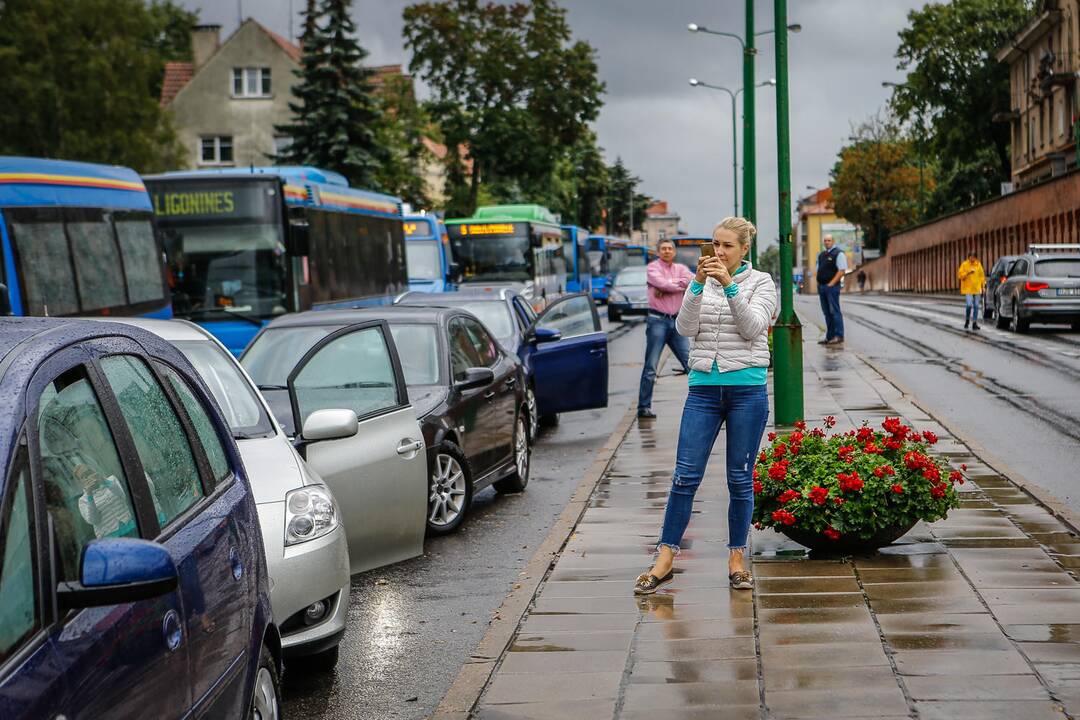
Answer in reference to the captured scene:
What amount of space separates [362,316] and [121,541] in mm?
7586

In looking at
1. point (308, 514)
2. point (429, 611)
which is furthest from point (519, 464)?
point (308, 514)

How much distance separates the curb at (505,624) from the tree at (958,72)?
7757cm

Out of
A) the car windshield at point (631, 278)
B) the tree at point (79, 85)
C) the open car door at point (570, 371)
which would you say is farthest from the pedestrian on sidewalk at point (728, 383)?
the tree at point (79, 85)

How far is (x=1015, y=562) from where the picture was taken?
24.2 feet

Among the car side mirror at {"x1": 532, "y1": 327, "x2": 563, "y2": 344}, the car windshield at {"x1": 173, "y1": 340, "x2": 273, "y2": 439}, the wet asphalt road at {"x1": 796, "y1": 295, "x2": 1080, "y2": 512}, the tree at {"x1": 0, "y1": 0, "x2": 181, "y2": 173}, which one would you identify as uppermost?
the tree at {"x1": 0, "y1": 0, "x2": 181, "y2": 173}

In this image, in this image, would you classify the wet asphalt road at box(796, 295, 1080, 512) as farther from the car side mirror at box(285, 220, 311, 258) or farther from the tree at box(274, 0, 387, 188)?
the tree at box(274, 0, 387, 188)

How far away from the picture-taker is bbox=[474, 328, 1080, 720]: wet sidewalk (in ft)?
17.0

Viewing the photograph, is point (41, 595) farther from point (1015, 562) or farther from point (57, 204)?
point (57, 204)

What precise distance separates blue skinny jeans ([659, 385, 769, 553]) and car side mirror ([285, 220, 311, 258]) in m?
15.5

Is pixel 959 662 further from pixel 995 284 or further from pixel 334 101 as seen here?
pixel 334 101

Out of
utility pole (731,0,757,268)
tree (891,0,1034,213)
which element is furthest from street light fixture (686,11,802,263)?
tree (891,0,1034,213)

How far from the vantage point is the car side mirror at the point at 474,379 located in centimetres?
1040

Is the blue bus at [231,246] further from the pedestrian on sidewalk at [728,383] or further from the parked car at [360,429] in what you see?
the pedestrian on sidewalk at [728,383]

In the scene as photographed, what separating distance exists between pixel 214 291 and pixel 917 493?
625 inches
